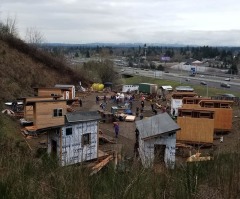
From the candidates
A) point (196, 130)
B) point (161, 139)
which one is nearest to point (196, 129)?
point (196, 130)

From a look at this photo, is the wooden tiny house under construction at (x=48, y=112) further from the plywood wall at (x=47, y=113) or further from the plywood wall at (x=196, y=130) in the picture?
the plywood wall at (x=196, y=130)

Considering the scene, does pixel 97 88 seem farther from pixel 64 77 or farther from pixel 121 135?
pixel 121 135

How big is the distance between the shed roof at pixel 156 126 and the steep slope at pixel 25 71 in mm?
21106

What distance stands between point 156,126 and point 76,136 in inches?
191

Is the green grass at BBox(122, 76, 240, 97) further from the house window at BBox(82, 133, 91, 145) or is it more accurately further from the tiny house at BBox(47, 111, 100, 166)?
the house window at BBox(82, 133, 91, 145)

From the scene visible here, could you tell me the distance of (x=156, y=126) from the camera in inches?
821

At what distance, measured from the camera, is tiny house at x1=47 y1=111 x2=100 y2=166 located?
19453mm

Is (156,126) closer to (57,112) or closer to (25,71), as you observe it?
(57,112)

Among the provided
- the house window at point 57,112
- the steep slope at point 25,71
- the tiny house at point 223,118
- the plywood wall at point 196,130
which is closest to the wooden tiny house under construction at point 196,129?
the plywood wall at point 196,130

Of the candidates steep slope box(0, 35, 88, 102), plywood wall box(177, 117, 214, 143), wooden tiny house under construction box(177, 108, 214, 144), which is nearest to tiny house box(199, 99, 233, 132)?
wooden tiny house under construction box(177, 108, 214, 144)

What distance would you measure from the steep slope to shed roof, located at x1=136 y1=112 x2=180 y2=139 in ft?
69.2

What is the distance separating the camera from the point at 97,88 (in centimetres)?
5166

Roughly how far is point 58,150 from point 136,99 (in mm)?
27048

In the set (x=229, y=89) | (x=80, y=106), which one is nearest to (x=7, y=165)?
(x=80, y=106)
